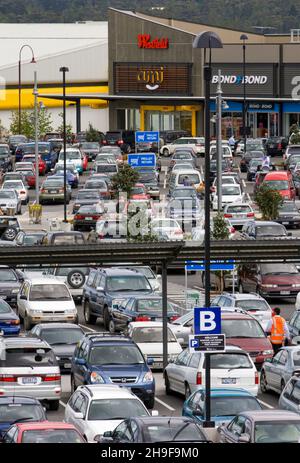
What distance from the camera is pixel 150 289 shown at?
42062 millimetres

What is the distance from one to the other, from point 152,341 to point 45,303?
5.83m

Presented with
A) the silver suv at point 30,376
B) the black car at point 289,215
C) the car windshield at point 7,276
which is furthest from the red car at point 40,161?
the silver suv at point 30,376

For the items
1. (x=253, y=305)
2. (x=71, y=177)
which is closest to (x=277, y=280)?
(x=253, y=305)

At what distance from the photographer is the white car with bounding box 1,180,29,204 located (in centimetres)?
7120

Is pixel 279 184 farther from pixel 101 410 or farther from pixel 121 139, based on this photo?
pixel 101 410

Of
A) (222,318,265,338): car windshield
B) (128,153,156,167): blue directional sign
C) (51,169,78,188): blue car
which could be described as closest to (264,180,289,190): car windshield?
(128,153,156,167): blue directional sign

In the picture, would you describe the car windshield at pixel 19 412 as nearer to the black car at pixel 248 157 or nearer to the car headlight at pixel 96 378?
the car headlight at pixel 96 378

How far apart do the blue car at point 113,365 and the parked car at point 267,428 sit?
7695 mm

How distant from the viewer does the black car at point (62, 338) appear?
115ft

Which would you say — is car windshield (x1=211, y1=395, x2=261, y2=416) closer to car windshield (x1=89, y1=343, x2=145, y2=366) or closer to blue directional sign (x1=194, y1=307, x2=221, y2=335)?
blue directional sign (x1=194, y1=307, x2=221, y2=335)

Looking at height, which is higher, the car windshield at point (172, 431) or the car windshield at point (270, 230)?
the car windshield at point (172, 431)

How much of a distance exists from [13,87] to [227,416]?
104m

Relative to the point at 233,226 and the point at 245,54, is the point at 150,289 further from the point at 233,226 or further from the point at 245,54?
the point at 245,54

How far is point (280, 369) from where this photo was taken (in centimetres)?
3116
